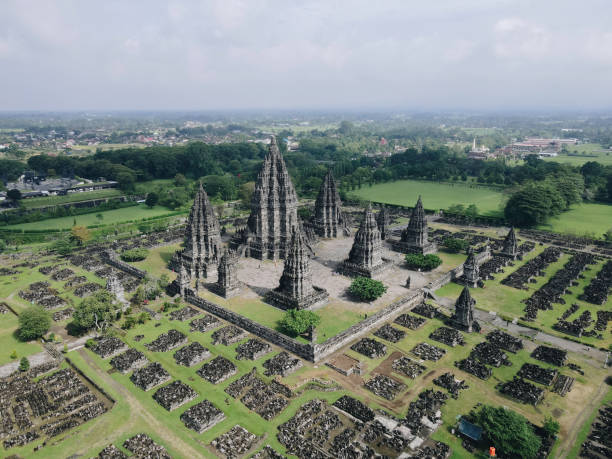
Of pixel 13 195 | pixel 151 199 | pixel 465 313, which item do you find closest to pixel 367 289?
pixel 465 313

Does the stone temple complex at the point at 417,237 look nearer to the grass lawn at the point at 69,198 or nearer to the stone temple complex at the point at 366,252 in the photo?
the stone temple complex at the point at 366,252

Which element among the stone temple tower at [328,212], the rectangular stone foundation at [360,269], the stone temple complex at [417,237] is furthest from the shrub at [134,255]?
the stone temple complex at [417,237]

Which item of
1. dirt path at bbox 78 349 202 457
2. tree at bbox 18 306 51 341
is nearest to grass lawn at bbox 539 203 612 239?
dirt path at bbox 78 349 202 457

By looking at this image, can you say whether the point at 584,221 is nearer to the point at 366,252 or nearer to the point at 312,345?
the point at 366,252

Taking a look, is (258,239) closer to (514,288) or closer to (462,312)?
(462,312)

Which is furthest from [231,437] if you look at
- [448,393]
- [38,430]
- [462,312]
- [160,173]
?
[160,173]

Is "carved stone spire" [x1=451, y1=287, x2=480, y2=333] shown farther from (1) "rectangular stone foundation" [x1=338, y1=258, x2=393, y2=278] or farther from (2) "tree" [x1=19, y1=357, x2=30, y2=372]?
(2) "tree" [x1=19, y1=357, x2=30, y2=372]

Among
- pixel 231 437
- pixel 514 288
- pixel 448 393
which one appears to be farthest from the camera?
pixel 514 288
